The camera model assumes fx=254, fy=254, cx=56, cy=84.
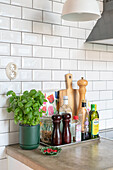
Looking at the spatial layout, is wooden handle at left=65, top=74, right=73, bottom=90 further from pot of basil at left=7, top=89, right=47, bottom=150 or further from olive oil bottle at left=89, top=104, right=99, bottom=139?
pot of basil at left=7, top=89, right=47, bottom=150

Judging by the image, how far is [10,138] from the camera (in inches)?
67.1

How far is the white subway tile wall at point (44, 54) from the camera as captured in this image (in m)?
1.68

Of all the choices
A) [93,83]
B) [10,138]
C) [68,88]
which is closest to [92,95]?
[93,83]

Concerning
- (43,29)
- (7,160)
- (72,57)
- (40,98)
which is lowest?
(7,160)

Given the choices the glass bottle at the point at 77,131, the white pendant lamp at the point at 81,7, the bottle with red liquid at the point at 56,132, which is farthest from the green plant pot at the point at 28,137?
the white pendant lamp at the point at 81,7

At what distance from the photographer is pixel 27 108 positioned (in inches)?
59.2

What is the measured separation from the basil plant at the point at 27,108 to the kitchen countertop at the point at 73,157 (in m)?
0.19

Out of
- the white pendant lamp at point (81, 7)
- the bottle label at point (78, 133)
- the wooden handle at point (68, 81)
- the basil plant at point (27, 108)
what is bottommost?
the bottle label at point (78, 133)

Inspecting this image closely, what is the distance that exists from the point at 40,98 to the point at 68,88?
419 mm

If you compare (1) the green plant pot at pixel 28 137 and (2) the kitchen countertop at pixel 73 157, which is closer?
(2) the kitchen countertop at pixel 73 157

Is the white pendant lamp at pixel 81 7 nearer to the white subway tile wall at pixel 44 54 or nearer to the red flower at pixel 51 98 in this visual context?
the white subway tile wall at pixel 44 54

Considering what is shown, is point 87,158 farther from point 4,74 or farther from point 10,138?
point 4,74

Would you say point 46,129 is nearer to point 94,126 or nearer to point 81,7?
point 94,126

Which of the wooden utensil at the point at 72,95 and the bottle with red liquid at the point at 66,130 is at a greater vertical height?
the wooden utensil at the point at 72,95
